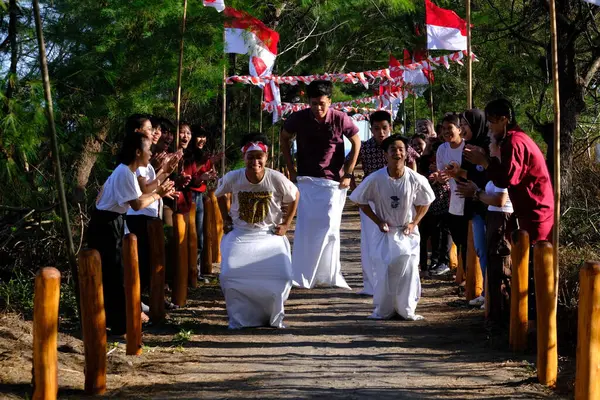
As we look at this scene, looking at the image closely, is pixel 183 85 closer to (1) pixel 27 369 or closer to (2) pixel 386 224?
(2) pixel 386 224

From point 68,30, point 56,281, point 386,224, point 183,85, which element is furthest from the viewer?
point 183,85

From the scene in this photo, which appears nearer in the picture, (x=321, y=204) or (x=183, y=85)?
(x=321, y=204)

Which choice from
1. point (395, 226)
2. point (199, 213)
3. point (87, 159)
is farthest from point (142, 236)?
point (199, 213)

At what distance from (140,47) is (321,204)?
2827mm

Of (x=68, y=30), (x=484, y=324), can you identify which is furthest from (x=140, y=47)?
(x=484, y=324)

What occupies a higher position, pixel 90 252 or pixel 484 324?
pixel 90 252

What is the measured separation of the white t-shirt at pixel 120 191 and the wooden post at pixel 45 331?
8.72 ft

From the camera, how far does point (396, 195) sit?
1020 centimetres

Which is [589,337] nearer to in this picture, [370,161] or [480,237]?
[480,237]

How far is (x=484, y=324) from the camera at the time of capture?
9523 mm

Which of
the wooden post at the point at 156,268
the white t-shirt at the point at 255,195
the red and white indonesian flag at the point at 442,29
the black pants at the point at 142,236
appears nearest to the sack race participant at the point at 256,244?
the white t-shirt at the point at 255,195

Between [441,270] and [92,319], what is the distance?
25.0ft

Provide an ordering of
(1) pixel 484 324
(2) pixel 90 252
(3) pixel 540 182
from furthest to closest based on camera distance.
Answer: (1) pixel 484 324 → (3) pixel 540 182 → (2) pixel 90 252

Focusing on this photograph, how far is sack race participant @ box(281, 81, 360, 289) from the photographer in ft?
39.1
